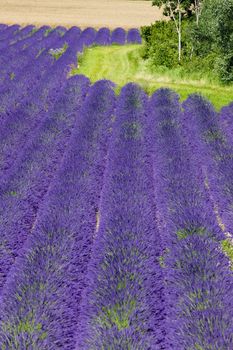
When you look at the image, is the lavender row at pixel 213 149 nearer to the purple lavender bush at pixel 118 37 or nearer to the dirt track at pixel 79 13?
the purple lavender bush at pixel 118 37

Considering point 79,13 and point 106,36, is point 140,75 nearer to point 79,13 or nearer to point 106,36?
point 106,36

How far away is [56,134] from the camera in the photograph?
13.5 m

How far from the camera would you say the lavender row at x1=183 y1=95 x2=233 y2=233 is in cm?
949

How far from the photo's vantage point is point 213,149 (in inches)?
472

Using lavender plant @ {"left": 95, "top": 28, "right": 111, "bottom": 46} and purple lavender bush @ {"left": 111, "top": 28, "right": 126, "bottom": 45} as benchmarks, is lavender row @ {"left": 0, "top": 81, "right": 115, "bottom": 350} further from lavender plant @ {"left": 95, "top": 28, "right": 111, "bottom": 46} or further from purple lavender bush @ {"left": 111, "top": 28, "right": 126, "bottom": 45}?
purple lavender bush @ {"left": 111, "top": 28, "right": 126, "bottom": 45}

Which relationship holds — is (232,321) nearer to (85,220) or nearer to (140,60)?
(85,220)

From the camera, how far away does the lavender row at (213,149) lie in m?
9.49

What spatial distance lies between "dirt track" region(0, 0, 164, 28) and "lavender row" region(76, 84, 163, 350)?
33316mm

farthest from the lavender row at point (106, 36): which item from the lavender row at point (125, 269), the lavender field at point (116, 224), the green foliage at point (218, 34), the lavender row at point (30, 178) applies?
the lavender row at point (125, 269)

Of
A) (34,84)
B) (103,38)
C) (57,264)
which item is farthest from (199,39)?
(57,264)

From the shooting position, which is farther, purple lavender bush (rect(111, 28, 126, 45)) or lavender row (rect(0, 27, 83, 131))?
purple lavender bush (rect(111, 28, 126, 45))

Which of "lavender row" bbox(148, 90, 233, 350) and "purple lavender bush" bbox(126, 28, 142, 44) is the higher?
"lavender row" bbox(148, 90, 233, 350)

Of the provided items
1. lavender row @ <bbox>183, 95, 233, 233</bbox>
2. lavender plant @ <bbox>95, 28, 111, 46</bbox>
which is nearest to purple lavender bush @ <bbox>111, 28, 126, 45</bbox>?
lavender plant @ <bbox>95, 28, 111, 46</bbox>

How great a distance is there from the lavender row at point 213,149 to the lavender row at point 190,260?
0.38 m
